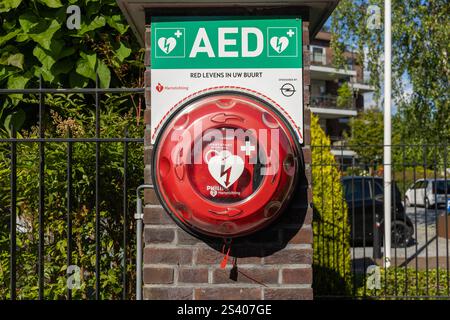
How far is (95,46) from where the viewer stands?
167 inches

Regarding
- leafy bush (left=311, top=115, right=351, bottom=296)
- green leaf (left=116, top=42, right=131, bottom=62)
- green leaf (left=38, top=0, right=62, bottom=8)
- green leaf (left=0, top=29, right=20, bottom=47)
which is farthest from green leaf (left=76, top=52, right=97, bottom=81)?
leafy bush (left=311, top=115, right=351, bottom=296)

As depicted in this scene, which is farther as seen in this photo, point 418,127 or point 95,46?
point 418,127

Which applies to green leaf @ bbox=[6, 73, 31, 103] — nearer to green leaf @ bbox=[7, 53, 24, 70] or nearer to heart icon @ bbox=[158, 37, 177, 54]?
green leaf @ bbox=[7, 53, 24, 70]

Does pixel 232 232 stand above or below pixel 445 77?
below

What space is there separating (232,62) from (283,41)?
0.28 meters

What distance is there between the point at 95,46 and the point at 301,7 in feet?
6.38

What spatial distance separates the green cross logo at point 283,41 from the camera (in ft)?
9.29

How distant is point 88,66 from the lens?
13.8 ft

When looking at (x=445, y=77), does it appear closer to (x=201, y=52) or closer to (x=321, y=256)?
(x=321, y=256)

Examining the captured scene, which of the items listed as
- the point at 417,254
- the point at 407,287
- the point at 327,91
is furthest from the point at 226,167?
the point at 327,91

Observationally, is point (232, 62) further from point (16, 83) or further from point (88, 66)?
point (16, 83)

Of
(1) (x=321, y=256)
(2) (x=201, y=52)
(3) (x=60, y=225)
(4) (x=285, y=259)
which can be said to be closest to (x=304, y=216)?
(4) (x=285, y=259)

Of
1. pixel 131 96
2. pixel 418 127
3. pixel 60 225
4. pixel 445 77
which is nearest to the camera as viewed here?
pixel 60 225

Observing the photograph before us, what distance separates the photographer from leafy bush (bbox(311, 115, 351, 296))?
667cm
